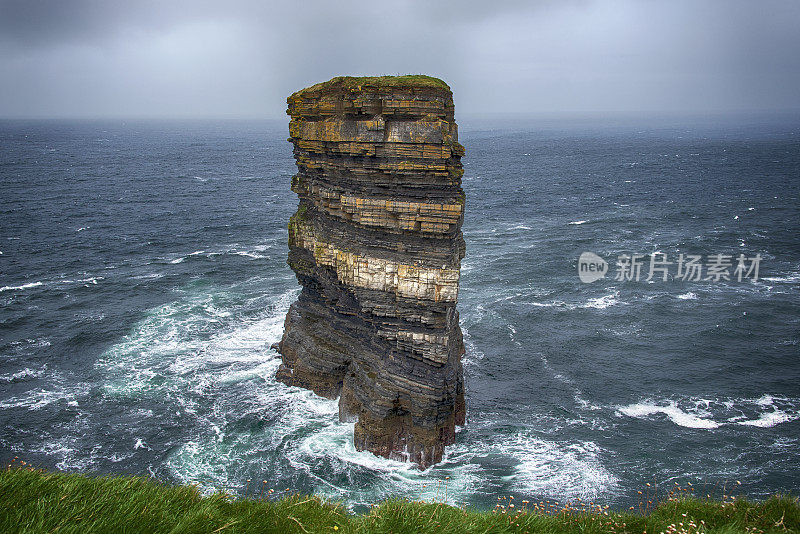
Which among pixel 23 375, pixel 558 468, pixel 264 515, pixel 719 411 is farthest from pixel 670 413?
pixel 23 375

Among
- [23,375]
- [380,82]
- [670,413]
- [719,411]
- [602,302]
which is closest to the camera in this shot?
[380,82]

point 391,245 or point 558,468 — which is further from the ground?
point 391,245

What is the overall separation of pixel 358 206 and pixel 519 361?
21434 millimetres

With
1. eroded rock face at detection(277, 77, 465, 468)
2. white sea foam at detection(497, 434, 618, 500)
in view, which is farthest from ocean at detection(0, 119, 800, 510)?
eroded rock face at detection(277, 77, 465, 468)

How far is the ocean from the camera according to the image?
34156mm

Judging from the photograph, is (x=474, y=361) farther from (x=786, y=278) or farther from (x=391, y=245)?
(x=786, y=278)

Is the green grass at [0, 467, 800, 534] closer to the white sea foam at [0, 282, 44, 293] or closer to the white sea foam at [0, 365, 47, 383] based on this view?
the white sea foam at [0, 365, 47, 383]

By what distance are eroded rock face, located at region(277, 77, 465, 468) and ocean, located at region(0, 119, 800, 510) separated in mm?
2481

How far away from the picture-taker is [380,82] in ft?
107

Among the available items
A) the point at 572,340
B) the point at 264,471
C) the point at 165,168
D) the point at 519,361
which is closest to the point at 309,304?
the point at 264,471

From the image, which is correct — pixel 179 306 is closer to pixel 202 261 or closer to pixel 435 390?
pixel 202 261

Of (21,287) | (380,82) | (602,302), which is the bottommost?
(21,287)

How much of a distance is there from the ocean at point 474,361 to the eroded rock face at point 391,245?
2.48 meters

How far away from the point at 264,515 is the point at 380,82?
24.4 m
